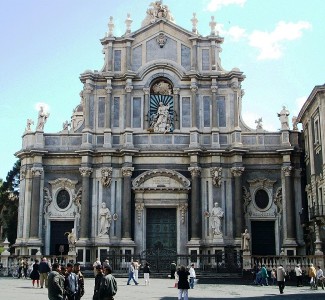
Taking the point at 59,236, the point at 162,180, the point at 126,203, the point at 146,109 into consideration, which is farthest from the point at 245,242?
the point at 59,236

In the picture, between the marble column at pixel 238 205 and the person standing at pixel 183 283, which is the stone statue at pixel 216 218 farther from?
the person standing at pixel 183 283

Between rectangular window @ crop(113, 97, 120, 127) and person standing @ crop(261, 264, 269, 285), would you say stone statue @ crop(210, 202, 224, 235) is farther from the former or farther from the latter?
rectangular window @ crop(113, 97, 120, 127)

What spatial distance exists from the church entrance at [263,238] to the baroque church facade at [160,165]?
64 mm

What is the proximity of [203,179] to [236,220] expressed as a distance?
3331 mm

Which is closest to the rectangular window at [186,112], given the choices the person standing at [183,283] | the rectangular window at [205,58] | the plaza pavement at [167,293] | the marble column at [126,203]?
the rectangular window at [205,58]

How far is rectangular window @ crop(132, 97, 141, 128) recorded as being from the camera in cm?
3672

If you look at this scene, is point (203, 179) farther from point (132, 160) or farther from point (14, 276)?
point (14, 276)

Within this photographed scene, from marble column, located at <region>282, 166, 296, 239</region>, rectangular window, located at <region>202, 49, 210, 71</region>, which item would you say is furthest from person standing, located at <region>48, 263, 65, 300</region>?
rectangular window, located at <region>202, 49, 210, 71</region>

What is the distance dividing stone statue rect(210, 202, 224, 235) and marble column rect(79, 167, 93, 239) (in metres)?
7.67

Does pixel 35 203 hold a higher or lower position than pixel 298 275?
higher

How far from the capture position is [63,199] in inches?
1428

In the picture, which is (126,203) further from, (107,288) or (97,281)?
(107,288)

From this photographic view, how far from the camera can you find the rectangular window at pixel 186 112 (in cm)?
3664

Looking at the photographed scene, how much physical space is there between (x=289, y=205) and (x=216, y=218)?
4.64 m
